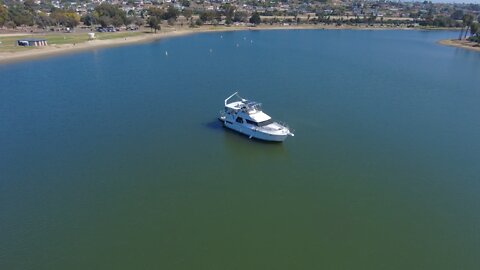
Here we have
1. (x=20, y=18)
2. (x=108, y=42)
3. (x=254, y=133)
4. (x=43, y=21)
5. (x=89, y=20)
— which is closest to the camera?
(x=254, y=133)

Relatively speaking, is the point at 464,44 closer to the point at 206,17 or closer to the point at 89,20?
the point at 206,17

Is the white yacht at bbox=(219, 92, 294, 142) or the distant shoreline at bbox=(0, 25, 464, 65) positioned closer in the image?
the white yacht at bbox=(219, 92, 294, 142)

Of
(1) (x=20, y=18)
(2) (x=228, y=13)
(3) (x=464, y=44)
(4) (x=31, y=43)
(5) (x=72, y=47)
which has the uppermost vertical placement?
(1) (x=20, y=18)

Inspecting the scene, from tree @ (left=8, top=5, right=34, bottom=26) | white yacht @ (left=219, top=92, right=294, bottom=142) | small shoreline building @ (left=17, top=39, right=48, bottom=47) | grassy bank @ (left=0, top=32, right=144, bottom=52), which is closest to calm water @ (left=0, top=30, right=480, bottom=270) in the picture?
white yacht @ (left=219, top=92, right=294, bottom=142)

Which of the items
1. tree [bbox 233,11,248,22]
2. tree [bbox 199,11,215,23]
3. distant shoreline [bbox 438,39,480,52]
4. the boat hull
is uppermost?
the boat hull

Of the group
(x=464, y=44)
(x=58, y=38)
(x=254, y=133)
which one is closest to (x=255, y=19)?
(x=464, y=44)

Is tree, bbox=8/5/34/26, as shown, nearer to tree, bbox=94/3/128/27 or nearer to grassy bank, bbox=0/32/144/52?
grassy bank, bbox=0/32/144/52

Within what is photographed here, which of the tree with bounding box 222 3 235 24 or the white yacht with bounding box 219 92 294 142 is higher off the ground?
the white yacht with bounding box 219 92 294 142

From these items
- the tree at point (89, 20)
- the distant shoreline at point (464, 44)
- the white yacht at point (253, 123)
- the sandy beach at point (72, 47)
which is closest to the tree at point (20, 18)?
the tree at point (89, 20)
